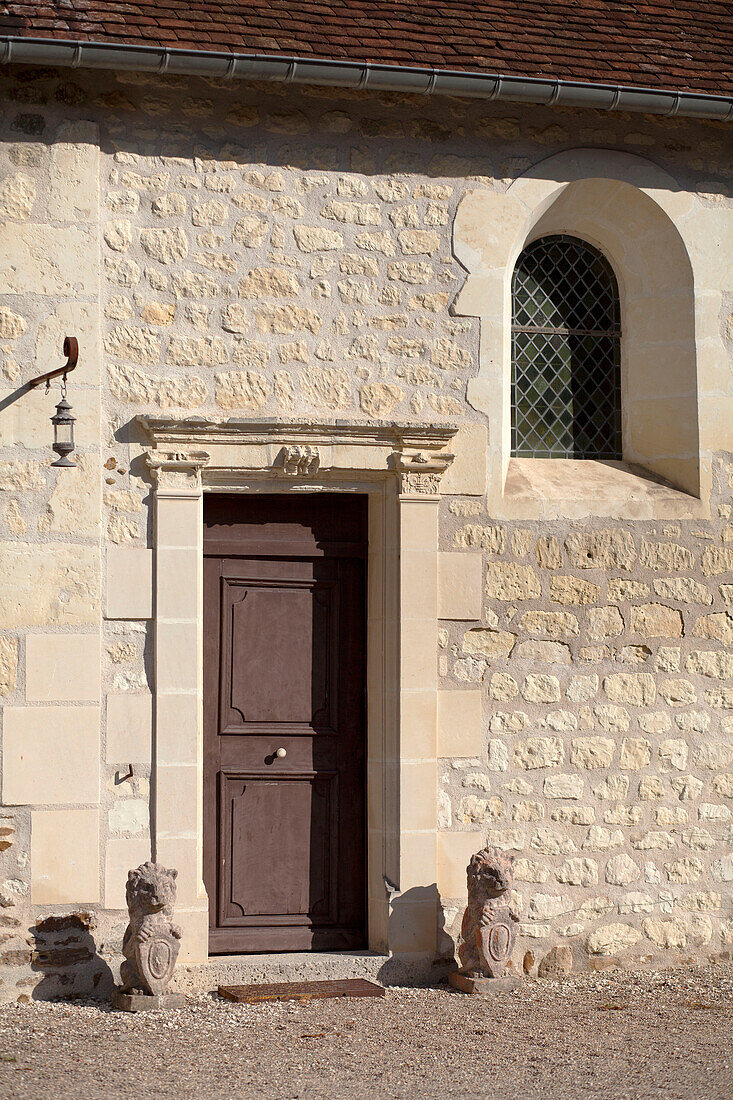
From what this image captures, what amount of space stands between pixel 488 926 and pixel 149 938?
1.45 metres

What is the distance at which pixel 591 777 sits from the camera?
6254 millimetres

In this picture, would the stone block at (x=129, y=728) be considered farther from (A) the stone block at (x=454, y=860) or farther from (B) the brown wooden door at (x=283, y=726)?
(A) the stone block at (x=454, y=860)

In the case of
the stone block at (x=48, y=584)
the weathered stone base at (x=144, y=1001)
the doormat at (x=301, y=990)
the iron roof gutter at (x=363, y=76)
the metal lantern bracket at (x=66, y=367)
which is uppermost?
the iron roof gutter at (x=363, y=76)

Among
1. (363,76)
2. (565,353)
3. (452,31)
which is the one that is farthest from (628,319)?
(363,76)

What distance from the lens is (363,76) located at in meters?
5.87

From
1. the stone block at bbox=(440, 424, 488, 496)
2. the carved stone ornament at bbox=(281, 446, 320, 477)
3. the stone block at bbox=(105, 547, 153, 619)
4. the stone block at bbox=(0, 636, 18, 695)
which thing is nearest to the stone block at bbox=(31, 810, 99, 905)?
the stone block at bbox=(0, 636, 18, 695)

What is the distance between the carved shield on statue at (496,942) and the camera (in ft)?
18.8

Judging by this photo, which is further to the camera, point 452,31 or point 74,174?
point 452,31

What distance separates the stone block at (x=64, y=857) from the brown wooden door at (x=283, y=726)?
0.62 metres

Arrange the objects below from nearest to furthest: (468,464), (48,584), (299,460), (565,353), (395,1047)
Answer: (395,1047)
(48,584)
(299,460)
(468,464)
(565,353)

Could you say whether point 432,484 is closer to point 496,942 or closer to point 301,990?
point 496,942

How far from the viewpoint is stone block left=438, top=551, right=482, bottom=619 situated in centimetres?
616

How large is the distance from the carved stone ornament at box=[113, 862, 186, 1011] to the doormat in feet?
1.06

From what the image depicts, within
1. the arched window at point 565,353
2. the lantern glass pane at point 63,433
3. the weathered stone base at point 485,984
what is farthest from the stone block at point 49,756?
the arched window at point 565,353
